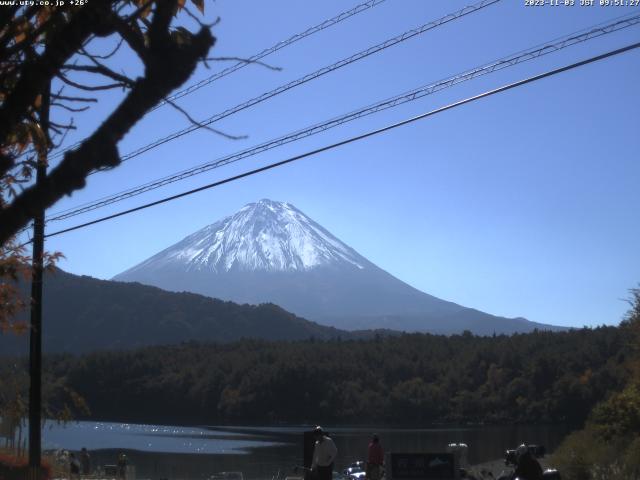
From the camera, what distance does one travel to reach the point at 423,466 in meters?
17.1

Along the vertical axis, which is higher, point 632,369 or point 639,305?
point 639,305

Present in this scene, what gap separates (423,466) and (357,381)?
72.6 meters

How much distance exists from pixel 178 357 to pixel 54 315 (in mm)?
34052

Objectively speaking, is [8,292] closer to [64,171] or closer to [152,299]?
[64,171]

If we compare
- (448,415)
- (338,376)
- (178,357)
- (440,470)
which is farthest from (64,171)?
(178,357)

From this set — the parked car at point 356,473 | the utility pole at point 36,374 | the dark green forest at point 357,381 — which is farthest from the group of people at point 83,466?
the dark green forest at point 357,381

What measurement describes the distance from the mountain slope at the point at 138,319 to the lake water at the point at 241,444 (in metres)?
43.8

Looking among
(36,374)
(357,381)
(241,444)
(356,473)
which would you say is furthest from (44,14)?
(357,381)

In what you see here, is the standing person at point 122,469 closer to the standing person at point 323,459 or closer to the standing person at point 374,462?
the standing person at point 374,462

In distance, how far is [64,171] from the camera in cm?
439

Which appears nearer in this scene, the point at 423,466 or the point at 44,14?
the point at 44,14

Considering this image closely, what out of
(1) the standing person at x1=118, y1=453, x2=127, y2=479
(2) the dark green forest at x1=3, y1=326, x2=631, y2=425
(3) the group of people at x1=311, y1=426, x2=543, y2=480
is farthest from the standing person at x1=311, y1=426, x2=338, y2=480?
(2) the dark green forest at x1=3, y1=326, x2=631, y2=425

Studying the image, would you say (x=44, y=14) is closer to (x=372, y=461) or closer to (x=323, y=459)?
(x=323, y=459)

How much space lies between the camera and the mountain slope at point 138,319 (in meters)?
125
